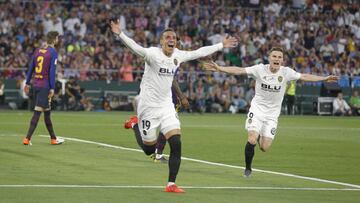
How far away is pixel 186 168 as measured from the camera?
16781 mm

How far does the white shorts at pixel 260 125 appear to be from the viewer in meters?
16.5

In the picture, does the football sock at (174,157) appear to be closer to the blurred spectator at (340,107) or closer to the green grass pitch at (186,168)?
the green grass pitch at (186,168)

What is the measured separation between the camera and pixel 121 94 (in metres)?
40.5

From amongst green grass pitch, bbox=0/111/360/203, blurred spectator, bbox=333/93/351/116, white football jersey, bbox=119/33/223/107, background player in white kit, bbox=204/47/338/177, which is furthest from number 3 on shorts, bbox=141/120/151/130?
blurred spectator, bbox=333/93/351/116

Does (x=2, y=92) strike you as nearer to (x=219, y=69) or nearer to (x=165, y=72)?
(x=219, y=69)

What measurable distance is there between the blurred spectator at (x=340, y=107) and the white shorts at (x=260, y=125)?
2551 centimetres

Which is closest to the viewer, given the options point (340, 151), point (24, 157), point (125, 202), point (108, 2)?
point (125, 202)

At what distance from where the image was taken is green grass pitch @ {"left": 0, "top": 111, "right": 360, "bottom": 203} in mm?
12891

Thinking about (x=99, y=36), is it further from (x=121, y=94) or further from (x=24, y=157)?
(x=24, y=157)

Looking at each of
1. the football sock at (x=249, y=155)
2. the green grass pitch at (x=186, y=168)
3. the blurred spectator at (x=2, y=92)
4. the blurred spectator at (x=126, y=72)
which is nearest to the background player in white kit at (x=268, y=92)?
the football sock at (x=249, y=155)

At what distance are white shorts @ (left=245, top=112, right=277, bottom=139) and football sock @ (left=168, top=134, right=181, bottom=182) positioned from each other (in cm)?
323

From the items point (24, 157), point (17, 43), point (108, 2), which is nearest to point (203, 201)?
point (24, 157)

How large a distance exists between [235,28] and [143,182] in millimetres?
30213

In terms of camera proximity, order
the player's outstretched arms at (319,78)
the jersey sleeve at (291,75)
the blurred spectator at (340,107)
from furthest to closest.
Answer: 1. the blurred spectator at (340,107)
2. the jersey sleeve at (291,75)
3. the player's outstretched arms at (319,78)
